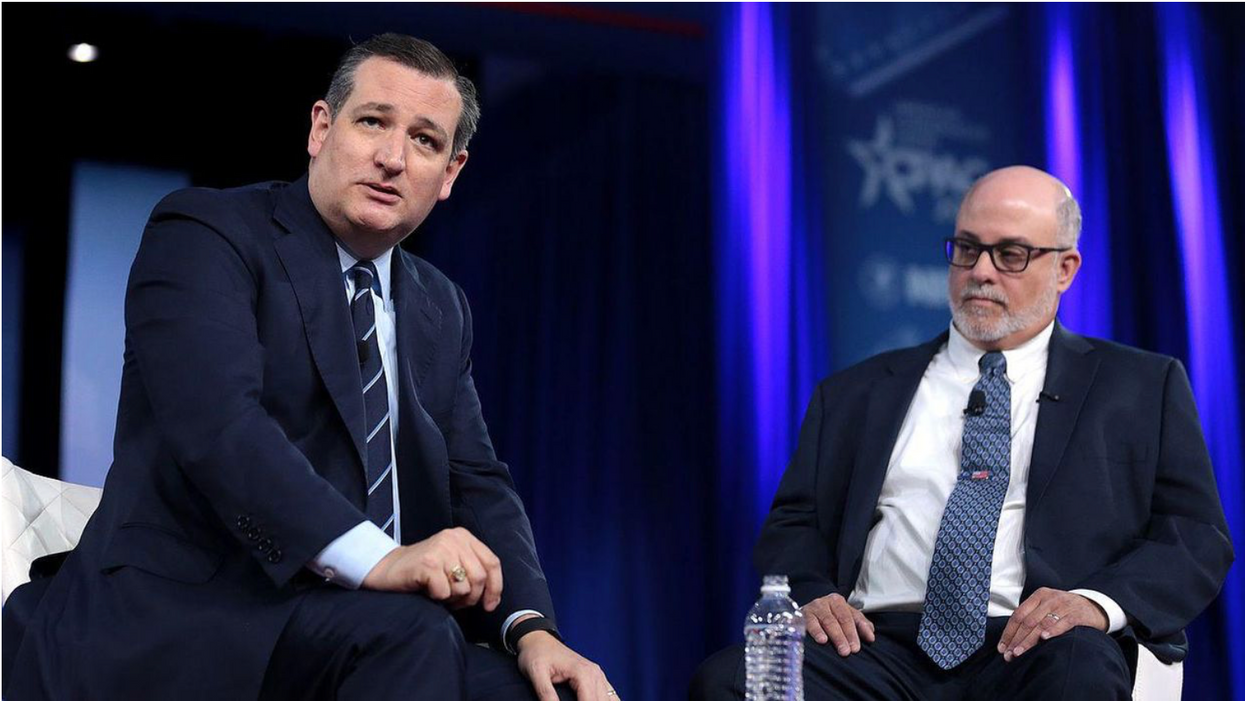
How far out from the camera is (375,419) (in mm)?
1620

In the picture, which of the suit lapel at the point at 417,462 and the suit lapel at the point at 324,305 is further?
the suit lapel at the point at 417,462

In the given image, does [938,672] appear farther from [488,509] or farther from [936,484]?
[488,509]

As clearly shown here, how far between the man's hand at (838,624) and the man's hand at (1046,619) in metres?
0.22

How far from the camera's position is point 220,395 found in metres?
1.44

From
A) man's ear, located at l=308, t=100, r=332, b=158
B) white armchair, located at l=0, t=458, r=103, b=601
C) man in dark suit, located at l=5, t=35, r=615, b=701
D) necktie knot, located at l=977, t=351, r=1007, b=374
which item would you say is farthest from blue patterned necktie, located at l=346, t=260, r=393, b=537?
necktie knot, located at l=977, t=351, r=1007, b=374

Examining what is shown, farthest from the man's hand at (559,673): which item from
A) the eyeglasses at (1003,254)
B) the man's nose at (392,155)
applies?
the eyeglasses at (1003,254)

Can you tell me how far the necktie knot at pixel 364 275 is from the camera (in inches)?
67.2

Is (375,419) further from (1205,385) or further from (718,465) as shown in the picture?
(1205,385)

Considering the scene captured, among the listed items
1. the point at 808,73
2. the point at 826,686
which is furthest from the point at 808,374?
the point at 826,686

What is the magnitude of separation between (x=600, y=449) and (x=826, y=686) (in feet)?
6.08

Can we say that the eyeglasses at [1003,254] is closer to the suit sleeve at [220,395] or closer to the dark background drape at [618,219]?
the dark background drape at [618,219]

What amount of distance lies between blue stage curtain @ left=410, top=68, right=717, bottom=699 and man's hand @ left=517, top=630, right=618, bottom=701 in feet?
7.02

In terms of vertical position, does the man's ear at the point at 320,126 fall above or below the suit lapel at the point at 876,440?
above

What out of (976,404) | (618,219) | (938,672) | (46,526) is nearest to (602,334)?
(618,219)
